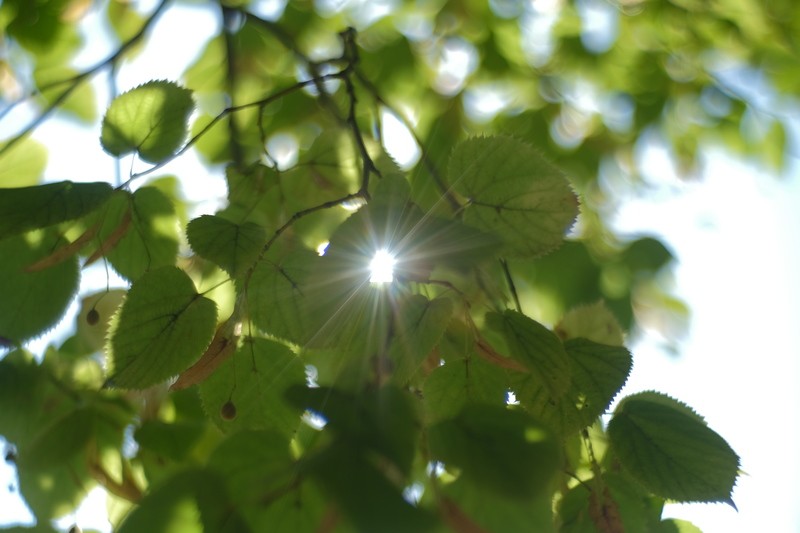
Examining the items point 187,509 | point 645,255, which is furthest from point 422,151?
point 645,255

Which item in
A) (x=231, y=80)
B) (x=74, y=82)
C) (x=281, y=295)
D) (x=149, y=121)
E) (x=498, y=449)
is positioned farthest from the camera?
(x=231, y=80)

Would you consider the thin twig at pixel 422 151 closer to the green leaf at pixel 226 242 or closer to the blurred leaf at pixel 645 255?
the green leaf at pixel 226 242

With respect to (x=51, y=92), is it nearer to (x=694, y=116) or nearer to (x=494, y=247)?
(x=494, y=247)

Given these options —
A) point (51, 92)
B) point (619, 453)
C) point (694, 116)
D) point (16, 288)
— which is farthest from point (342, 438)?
point (694, 116)

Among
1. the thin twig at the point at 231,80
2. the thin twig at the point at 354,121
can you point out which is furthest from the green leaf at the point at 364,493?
the thin twig at the point at 231,80

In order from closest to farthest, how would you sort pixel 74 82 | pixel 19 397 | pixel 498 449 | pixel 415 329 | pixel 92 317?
1. pixel 498 449
2. pixel 415 329
3. pixel 92 317
4. pixel 19 397
5. pixel 74 82

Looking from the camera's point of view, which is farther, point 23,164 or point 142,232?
point 23,164

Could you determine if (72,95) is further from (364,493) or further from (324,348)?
(364,493)
